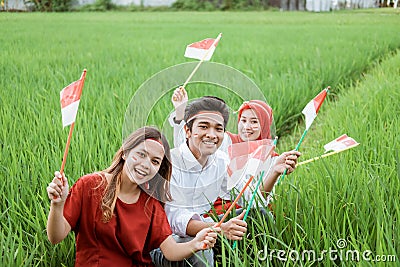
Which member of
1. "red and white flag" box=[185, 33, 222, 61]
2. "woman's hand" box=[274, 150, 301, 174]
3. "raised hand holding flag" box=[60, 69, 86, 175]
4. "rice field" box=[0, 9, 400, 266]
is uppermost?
"red and white flag" box=[185, 33, 222, 61]

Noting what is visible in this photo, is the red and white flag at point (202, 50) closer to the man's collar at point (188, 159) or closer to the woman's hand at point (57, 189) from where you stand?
the man's collar at point (188, 159)

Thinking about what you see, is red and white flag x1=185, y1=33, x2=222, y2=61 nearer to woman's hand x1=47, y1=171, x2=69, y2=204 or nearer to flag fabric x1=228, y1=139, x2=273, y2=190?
flag fabric x1=228, y1=139, x2=273, y2=190

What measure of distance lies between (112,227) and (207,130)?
0.33 metres

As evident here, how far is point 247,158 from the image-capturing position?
3.70 feet

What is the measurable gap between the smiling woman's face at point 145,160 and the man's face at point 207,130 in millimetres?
81

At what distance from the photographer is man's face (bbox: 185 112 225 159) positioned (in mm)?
1125

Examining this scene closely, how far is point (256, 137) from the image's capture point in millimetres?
1198

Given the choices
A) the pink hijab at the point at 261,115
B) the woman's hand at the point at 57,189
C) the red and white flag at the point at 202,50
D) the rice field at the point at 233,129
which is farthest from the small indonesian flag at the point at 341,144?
the woman's hand at the point at 57,189

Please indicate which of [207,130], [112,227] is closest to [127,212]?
[112,227]

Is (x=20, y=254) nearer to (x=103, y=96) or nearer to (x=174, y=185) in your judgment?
(x=174, y=185)

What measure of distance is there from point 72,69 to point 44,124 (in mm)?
1775

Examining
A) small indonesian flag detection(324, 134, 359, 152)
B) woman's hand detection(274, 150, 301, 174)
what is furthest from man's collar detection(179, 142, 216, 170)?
small indonesian flag detection(324, 134, 359, 152)

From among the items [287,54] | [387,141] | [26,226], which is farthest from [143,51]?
[26,226]

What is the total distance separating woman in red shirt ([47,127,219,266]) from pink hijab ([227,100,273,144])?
0.16m
